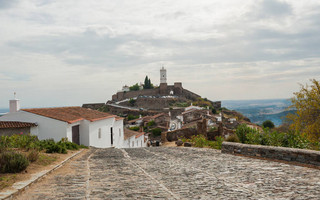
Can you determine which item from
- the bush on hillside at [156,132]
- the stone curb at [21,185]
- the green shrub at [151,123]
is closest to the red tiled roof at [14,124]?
the stone curb at [21,185]

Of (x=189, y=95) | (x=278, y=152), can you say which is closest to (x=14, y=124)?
(x=278, y=152)

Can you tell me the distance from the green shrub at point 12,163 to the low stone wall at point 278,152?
7210 mm

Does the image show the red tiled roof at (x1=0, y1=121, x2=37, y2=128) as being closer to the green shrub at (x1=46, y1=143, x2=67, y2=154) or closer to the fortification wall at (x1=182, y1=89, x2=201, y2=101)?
the green shrub at (x1=46, y1=143, x2=67, y2=154)

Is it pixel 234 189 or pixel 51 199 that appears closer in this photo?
pixel 51 199

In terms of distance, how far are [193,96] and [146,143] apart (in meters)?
64.6

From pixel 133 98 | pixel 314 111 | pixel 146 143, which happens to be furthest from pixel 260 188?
pixel 133 98

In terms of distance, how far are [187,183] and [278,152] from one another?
12.7ft

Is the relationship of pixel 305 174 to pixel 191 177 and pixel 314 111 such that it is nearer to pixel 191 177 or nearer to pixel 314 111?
pixel 191 177

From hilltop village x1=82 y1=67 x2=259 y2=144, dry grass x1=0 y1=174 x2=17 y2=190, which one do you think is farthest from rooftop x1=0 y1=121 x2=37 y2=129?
hilltop village x1=82 y1=67 x2=259 y2=144

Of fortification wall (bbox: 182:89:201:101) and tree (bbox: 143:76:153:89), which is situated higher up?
tree (bbox: 143:76:153:89)

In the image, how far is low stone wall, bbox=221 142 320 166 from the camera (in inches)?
292

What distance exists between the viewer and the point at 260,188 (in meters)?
5.52

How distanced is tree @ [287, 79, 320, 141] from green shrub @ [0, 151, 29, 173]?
46.6 ft

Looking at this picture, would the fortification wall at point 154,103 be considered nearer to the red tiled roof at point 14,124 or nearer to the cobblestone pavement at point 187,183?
the red tiled roof at point 14,124
